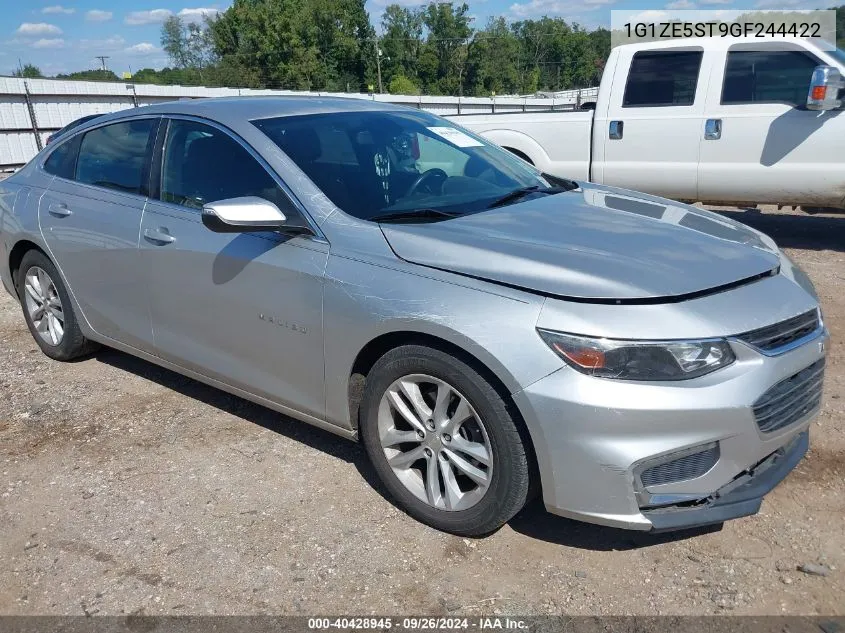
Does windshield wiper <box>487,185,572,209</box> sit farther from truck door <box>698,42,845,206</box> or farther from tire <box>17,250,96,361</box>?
truck door <box>698,42,845,206</box>

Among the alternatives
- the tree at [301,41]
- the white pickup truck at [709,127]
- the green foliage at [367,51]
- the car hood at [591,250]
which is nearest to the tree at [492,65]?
the green foliage at [367,51]

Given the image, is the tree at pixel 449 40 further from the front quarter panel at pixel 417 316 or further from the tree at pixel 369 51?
the front quarter panel at pixel 417 316

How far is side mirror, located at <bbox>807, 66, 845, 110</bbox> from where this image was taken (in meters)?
6.48

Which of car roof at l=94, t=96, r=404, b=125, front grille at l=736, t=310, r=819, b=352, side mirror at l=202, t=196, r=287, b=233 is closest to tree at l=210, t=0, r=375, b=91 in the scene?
car roof at l=94, t=96, r=404, b=125

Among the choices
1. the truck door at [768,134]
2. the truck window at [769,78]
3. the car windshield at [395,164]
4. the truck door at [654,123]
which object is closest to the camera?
the car windshield at [395,164]

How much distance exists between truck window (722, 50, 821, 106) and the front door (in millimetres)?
5551

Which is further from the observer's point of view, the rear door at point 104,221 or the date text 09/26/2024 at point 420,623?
the rear door at point 104,221

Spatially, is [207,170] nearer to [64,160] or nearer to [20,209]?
[64,160]

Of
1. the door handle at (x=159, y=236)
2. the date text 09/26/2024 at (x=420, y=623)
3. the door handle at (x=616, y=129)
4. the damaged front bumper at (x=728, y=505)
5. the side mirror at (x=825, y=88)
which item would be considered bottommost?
the date text 09/26/2024 at (x=420, y=623)

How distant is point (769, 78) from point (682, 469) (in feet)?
19.5

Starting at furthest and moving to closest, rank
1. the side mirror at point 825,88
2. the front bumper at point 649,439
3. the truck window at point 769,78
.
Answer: the truck window at point 769,78
the side mirror at point 825,88
the front bumper at point 649,439

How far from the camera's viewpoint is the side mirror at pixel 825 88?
648cm

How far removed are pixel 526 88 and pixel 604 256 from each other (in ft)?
346

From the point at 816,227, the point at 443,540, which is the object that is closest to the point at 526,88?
the point at 816,227
